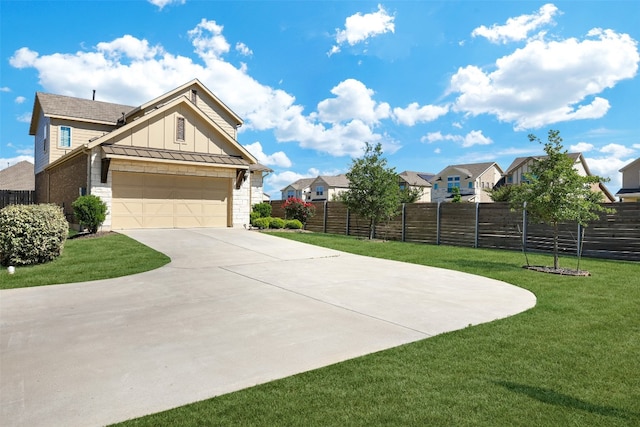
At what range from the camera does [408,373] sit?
12.1 ft

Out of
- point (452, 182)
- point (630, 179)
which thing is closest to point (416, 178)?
point (452, 182)

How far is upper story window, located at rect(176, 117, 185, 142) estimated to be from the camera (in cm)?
1728

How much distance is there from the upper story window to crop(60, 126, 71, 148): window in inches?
397

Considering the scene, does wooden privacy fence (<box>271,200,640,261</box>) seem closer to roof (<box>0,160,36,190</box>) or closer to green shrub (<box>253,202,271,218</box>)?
green shrub (<box>253,202,271,218</box>)

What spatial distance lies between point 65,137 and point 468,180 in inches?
1850

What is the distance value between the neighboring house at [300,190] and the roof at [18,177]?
41.2 meters

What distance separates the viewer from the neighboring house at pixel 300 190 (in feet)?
236

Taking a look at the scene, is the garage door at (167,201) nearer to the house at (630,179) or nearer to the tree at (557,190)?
the tree at (557,190)

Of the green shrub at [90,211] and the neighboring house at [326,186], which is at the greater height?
the neighboring house at [326,186]

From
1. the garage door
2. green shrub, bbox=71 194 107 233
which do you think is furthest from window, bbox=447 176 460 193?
green shrub, bbox=71 194 107 233

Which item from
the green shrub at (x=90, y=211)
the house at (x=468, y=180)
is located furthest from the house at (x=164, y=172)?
the house at (x=468, y=180)

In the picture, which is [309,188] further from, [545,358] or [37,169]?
[545,358]

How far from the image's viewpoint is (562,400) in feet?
10.5

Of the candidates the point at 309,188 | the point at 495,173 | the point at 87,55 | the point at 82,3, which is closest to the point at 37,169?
the point at 87,55
